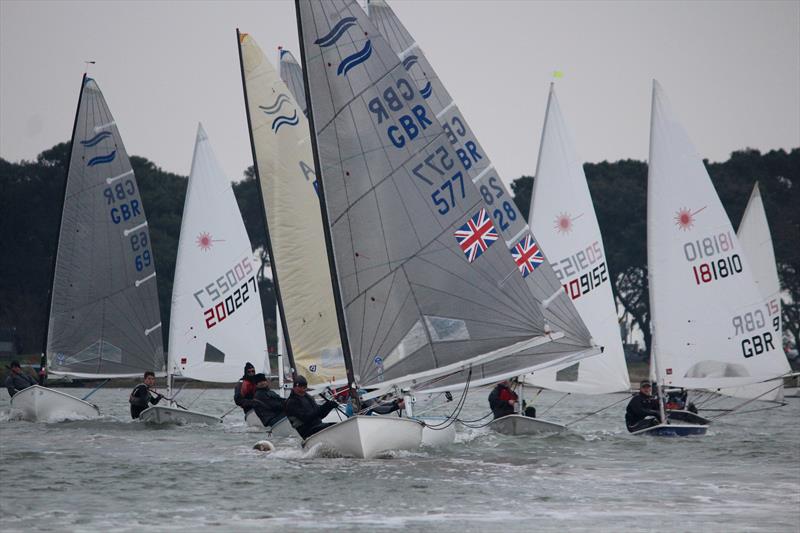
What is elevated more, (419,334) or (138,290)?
(138,290)

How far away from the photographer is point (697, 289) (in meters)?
26.4

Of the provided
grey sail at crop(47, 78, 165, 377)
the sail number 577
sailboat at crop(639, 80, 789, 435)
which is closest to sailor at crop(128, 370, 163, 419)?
grey sail at crop(47, 78, 165, 377)

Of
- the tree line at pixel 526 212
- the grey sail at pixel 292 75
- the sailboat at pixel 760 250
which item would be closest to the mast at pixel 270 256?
the grey sail at pixel 292 75

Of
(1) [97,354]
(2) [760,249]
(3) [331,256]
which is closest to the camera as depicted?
(3) [331,256]

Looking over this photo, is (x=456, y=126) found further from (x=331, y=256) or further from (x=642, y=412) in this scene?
(x=642, y=412)

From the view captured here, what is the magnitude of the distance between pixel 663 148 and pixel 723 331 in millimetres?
4103

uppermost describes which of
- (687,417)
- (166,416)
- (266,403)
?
(166,416)

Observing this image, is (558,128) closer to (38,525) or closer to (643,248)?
(38,525)

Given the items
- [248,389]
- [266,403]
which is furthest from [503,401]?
[248,389]

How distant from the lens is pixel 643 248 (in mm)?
64062

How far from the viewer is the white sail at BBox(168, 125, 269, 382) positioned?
30.8m

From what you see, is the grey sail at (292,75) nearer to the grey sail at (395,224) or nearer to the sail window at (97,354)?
the sail window at (97,354)

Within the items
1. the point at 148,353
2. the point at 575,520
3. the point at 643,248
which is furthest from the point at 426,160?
the point at 643,248

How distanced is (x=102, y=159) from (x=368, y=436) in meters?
16.3
